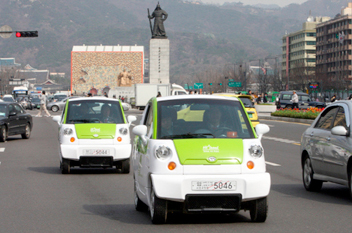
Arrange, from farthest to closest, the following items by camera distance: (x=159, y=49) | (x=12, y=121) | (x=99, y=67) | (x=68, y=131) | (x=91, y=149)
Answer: (x=99, y=67) → (x=159, y=49) → (x=12, y=121) → (x=68, y=131) → (x=91, y=149)

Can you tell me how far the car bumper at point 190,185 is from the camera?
697cm

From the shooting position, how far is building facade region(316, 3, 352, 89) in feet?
457

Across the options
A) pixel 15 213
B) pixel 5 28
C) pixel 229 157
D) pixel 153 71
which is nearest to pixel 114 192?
pixel 15 213

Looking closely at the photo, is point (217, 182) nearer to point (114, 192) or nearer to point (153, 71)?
point (114, 192)

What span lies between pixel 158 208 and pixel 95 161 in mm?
6075

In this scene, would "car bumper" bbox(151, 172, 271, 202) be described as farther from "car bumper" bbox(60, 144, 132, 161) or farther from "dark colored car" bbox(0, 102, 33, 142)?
"dark colored car" bbox(0, 102, 33, 142)

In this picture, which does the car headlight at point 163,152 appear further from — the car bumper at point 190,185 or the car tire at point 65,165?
the car tire at point 65,165

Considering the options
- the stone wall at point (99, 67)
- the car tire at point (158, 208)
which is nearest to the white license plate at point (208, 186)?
the car tire at point (158, 208)

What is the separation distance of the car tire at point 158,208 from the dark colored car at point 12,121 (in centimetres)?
1672

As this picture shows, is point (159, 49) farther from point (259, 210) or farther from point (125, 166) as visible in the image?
point (259, 210)

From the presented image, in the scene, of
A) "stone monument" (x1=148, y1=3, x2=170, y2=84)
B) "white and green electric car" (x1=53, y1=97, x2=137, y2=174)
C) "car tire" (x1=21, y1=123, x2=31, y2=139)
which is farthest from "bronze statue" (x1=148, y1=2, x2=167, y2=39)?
"white and green electric car" (x1=53, y1=97, x2=137, y2=174)

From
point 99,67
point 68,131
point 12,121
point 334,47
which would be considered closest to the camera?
A: point 68,131

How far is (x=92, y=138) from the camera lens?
13.2 metres

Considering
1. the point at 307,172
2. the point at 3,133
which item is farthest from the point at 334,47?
the point at 307,172
